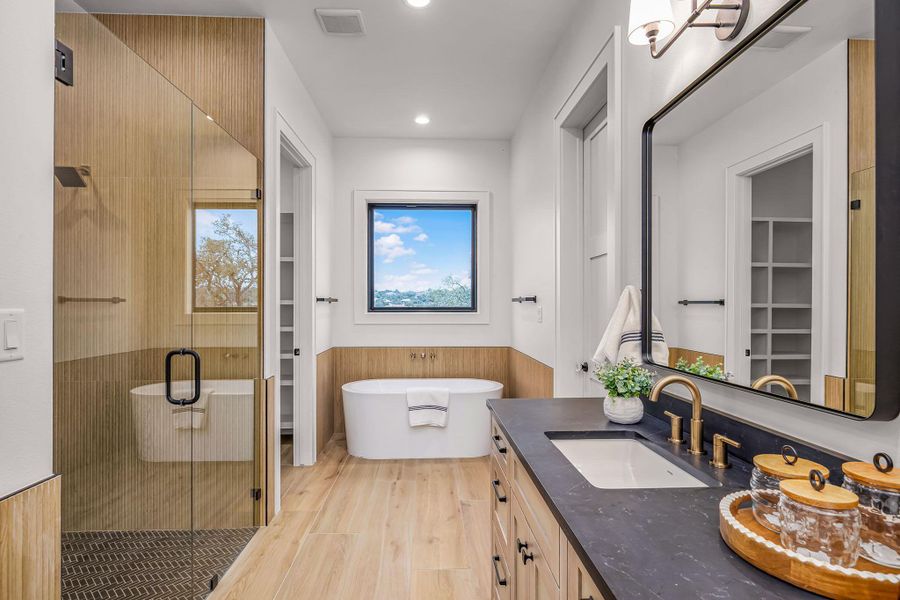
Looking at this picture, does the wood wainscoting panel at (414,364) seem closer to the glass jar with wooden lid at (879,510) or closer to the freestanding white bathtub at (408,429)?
the freestanding white bathtub at (408,429)

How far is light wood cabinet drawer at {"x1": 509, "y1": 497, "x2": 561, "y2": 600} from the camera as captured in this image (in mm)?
1105

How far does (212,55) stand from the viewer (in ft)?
8.52

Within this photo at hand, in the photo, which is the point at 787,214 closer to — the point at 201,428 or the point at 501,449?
the point at 501,449

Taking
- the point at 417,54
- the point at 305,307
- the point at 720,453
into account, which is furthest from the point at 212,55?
the point at 720,453

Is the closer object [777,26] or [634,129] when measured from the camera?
[777,26]

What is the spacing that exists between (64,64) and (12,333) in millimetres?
681

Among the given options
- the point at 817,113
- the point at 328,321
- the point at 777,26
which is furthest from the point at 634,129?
the point at 328,321

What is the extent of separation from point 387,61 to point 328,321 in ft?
6.96

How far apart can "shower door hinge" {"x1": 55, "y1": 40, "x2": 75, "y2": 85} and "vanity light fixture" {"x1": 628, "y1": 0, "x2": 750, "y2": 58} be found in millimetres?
1536

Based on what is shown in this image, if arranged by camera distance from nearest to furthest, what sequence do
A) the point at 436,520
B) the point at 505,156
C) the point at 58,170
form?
1. the point at 58,170
2. the point at 436,520
3. the point at 505,156

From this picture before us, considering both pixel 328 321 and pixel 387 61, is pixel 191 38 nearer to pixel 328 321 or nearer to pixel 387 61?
pixel 387 61

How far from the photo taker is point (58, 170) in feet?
3.95

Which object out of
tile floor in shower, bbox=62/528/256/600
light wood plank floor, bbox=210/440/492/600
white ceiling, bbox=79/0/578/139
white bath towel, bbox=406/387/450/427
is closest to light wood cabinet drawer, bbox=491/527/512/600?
light wood plank floor, bbox=210/440/492/600

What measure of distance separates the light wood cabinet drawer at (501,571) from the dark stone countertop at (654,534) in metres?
0.53
